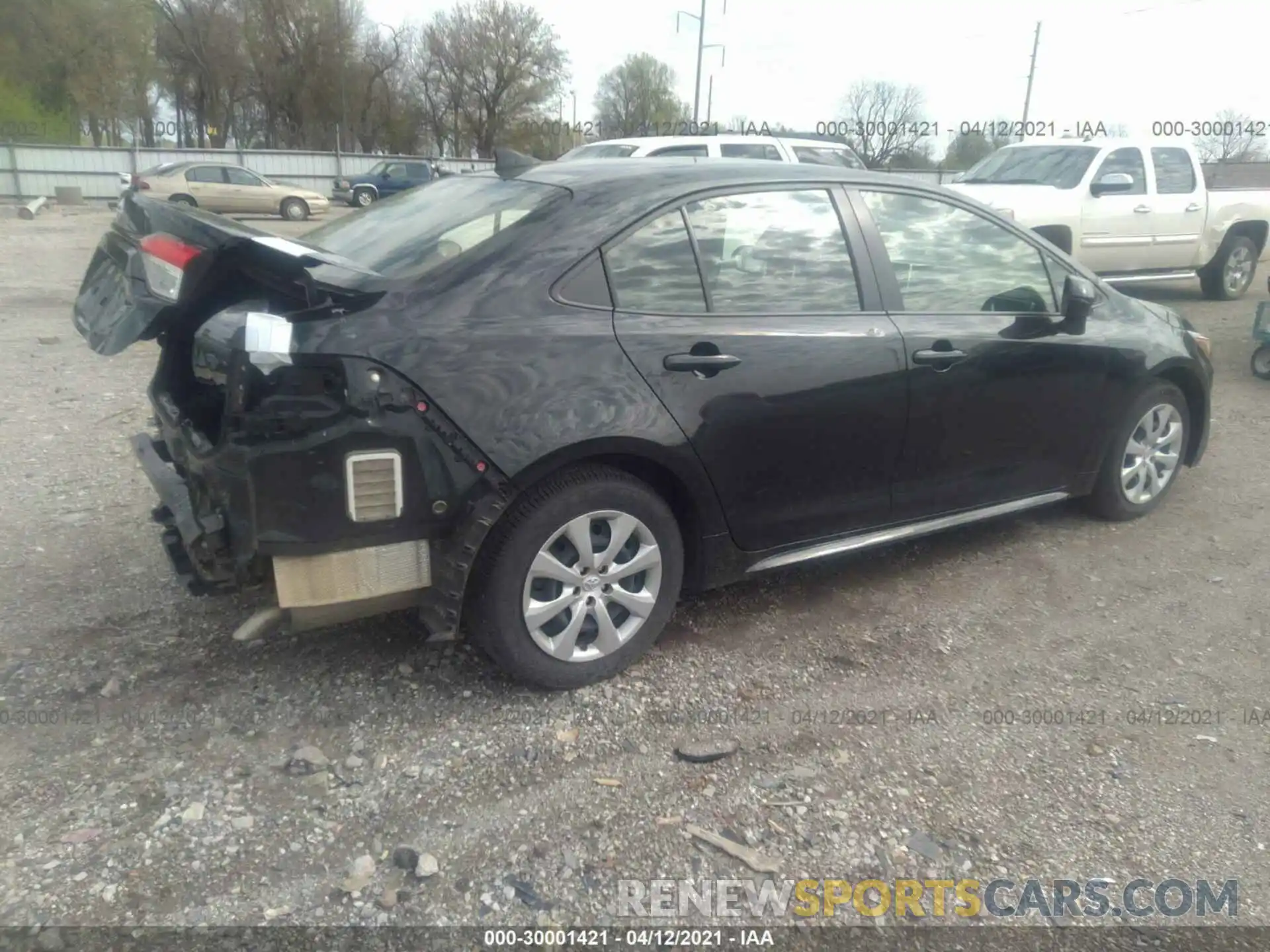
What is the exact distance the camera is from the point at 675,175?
3490mm

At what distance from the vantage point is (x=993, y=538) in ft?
15.4

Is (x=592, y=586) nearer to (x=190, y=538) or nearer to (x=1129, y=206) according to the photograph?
(x=190, y=538)

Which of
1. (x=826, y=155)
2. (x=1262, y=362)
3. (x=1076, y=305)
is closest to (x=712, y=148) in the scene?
(x=826, y=155)

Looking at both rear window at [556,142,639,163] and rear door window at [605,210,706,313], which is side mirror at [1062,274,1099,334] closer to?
rear door window at [605,210,706,313]

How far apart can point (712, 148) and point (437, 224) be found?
8.50m

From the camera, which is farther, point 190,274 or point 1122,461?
point 1122,461

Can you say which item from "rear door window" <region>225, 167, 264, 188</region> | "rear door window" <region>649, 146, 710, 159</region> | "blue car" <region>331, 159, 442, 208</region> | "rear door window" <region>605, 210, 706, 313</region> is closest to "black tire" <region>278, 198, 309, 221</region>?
"rear door window" <region>225, 167, 264, 188</region>

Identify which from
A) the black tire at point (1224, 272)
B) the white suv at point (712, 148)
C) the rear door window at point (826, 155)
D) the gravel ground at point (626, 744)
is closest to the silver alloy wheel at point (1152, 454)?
the gravel ground at point (626, 744)

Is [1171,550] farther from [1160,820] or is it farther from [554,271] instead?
[554,271]

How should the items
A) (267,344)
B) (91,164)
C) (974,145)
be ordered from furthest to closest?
(974,145)
(91,164)
(267,344)

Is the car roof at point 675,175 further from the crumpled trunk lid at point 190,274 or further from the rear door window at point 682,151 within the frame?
the rear door window at point 682,151

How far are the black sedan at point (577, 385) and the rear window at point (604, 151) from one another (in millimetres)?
7479

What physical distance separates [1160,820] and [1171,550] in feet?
7.20

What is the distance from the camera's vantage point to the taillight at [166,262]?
111 inches
